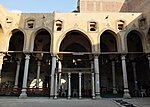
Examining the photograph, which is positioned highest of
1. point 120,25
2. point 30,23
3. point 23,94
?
point 30,23

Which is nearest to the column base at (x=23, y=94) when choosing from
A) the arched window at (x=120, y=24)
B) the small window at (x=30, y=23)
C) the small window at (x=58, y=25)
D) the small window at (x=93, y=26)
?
the small window at (x=30, y=23)

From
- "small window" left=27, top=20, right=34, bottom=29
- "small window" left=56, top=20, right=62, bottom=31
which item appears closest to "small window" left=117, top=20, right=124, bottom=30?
"small window" left=56, top=20, right=62, bottom=31

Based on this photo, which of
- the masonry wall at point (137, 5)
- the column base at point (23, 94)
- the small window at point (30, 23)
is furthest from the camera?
the masonry wall at point (137, 5)

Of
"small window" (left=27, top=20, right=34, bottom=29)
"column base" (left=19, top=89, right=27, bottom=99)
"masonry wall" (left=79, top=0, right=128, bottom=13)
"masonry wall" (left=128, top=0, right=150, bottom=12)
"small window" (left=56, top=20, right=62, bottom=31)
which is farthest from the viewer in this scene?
"masonry wall" (left=79, top=0, right=128, bottom=13)

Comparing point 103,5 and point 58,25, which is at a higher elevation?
point 103,5

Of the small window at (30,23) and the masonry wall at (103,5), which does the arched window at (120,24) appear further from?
the small window at (30,23)

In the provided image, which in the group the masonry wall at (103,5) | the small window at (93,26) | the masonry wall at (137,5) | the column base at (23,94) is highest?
the masonry wall at (103,5)

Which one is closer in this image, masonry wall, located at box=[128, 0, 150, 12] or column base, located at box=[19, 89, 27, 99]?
column base, located at box=[19, 89, 27, 99]

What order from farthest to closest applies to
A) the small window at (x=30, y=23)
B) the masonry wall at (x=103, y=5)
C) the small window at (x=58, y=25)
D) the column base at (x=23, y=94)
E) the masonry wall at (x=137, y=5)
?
the masonry wall at (x=103, y=5) → the masonry wall at (x=137, y=5) → the small window at (x=30, y=23) → the small window at (x=58, y=25) → the column base at (x=23, y=94)

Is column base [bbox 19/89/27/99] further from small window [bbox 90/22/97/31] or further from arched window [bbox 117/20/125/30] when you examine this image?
arched window [bbox 117/20/125/30]

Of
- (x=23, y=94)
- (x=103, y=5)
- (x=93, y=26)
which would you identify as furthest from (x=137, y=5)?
(x=23, y=94)

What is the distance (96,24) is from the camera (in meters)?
21.7

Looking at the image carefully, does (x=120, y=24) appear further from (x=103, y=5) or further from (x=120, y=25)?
(x=103, y=5)

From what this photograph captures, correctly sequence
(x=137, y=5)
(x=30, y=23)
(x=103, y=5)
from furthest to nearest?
(x=103, y=5) → (x=137, y=5) → (x=30, y=23)
